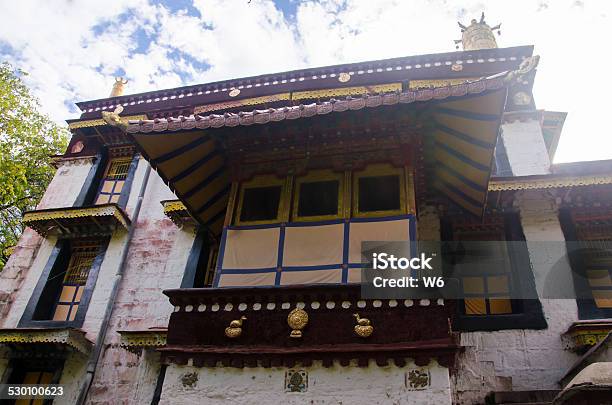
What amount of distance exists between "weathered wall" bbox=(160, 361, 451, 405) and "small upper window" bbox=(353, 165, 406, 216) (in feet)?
7.03

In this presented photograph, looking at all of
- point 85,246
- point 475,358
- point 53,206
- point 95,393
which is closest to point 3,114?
point 53,206

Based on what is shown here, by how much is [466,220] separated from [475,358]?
2454 mm

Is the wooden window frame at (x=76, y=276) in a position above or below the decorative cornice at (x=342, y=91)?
below

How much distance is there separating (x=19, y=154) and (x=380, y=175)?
14374 millimetres

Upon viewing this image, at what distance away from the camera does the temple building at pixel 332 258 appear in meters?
5.42

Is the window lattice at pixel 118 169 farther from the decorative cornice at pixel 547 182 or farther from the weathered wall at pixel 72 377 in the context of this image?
the decorative cornice at pixel 547 182

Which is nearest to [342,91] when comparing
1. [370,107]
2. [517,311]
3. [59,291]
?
[370,107]

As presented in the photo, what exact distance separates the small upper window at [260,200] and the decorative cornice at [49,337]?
4.46 metres

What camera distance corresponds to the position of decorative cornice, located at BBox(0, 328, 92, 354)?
853 cm

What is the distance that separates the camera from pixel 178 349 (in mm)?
5750

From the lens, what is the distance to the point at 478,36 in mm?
11422

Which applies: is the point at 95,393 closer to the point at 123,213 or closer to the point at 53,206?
the point at 123,213

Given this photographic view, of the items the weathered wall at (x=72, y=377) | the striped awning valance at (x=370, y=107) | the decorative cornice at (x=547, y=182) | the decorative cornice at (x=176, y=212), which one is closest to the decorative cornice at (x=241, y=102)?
the decorative cornice at (x=176, y=212)

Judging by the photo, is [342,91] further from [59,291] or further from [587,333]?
[59,291]
